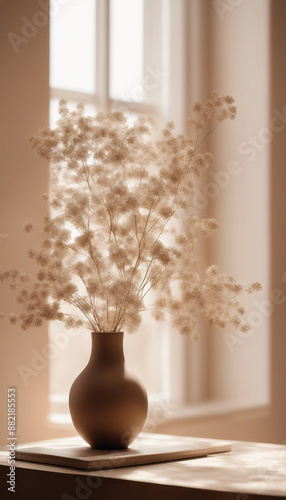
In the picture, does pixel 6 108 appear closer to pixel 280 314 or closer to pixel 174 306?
pixel 174 306

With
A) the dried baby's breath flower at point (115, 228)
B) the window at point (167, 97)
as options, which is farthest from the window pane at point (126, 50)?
the dried baby's breath flower at point (115, 228)

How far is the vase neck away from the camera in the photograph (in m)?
1.96

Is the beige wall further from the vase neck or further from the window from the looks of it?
the vase neck

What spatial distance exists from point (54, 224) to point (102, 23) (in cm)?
120

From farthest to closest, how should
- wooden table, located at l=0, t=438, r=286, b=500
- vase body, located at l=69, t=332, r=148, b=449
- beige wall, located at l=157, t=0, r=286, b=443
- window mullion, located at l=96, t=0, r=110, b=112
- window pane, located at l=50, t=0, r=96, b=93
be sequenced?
beige wall, located at l=157, t=0, r=286, b=443
window mullion, located at l=96, t=0, r=110, b=112
window pane, located at l=50, t=0, r=96, b=93
vase body, located at l=69, t=332, r=148, b=449
wooden table, located at l=0, t=438, r=286, b=500

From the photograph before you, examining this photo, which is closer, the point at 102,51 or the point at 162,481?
the point at 162,481

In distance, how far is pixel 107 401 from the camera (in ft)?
6.23

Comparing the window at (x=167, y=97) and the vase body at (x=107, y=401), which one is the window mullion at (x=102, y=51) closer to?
the window at (x=167, y=97)

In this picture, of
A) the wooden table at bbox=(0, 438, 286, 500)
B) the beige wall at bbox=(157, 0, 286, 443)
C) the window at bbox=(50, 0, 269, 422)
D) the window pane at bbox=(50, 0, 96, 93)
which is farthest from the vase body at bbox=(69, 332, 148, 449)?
the beige wall at bbox=(157, 0, 286, 443)

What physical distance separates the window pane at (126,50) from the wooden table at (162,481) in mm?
1497

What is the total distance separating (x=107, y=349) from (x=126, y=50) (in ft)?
4.86

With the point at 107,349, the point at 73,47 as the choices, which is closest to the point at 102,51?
the point at 73,47

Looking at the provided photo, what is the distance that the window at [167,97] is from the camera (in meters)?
2.76

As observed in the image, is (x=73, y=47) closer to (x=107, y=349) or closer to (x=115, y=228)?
(x=115, y=228)
